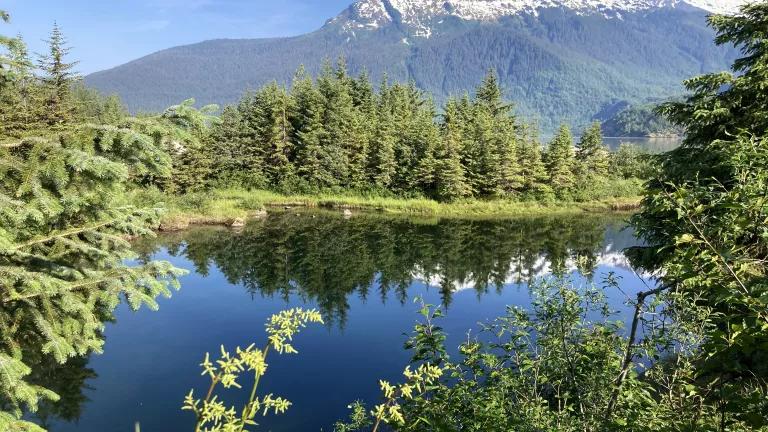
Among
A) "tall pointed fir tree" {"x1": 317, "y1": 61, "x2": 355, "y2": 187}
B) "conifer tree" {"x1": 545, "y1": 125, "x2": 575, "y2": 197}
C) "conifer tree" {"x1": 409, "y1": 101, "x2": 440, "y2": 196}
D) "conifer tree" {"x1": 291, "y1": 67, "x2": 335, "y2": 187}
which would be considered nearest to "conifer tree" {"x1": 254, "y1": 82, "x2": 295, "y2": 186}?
"conifer tree" {"x1": 291, "y1": 67, "x2": 335, "y2": 187}

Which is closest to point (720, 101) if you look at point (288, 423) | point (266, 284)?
point (288, 423)

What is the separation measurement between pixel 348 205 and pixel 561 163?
2024cm

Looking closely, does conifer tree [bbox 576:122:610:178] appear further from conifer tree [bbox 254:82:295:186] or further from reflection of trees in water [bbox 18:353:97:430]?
reflection of trees in water [bbox 18:353:97:430]

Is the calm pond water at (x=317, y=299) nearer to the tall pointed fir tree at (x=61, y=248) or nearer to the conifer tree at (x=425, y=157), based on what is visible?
the tall pointed fir tree at (x=61, y=248)

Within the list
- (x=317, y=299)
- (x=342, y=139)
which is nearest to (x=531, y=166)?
(x=342, y=139)

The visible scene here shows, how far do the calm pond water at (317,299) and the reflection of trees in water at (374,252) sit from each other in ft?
0.33

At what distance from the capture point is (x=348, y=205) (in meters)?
43.2

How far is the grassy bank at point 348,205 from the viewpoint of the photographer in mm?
37125

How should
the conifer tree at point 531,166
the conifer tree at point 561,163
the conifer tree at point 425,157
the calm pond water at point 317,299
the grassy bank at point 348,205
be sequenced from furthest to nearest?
the conifer tree at point 561,163
the conifer tree at point 531,166
the conifer tree at point 425,157
the grassy bank at point 348,205
the calm pond water at point 317,299

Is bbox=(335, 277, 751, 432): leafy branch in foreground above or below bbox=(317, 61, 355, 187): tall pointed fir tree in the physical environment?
below

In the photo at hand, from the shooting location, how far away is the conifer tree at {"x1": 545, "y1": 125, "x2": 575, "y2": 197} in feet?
146

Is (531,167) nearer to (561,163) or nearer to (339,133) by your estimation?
(561,163)

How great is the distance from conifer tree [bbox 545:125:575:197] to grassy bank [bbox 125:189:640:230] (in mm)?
2027

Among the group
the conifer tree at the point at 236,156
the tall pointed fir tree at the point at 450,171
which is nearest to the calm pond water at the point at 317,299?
the tall pointed fir tree at the point at 450,171
